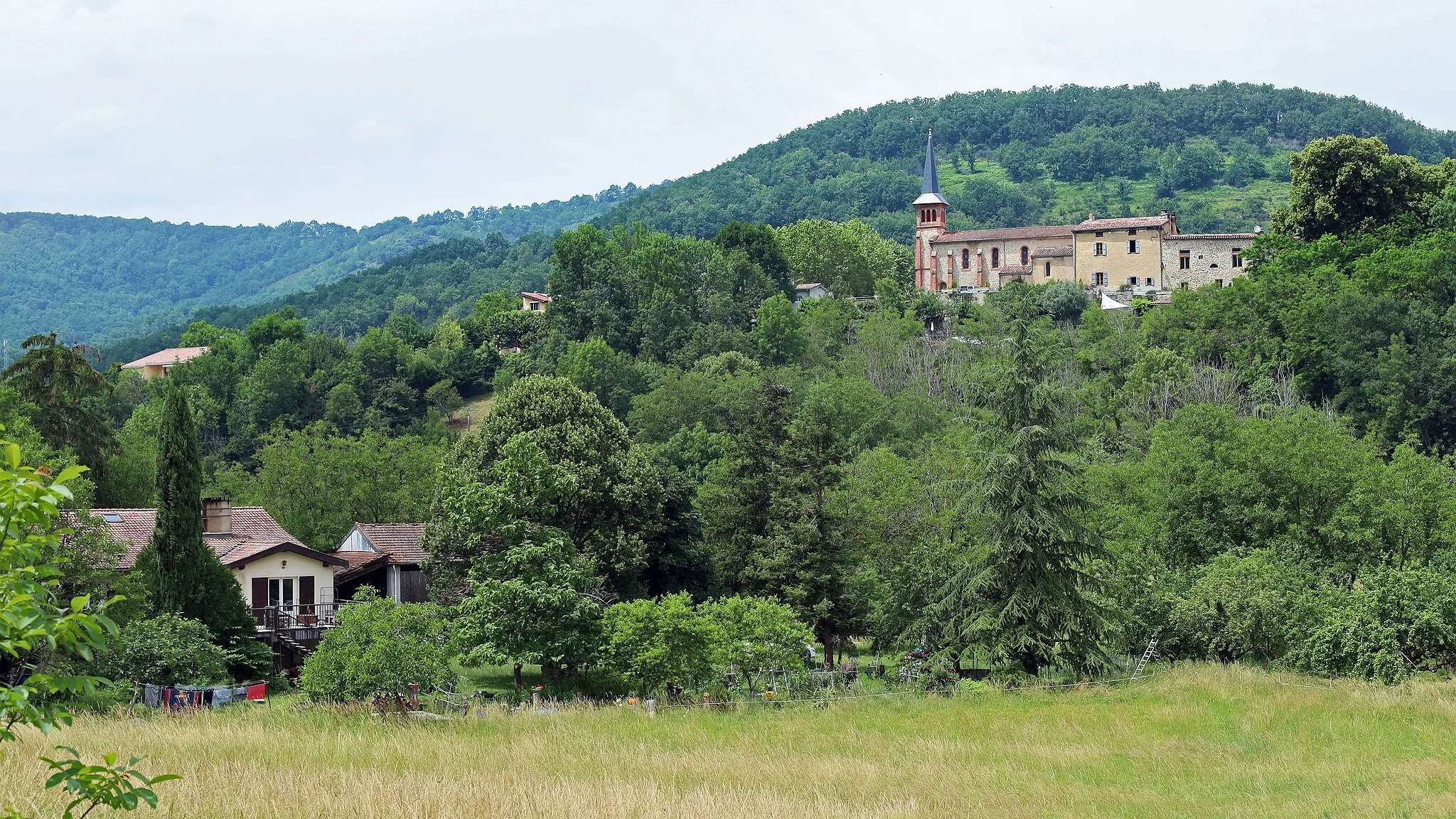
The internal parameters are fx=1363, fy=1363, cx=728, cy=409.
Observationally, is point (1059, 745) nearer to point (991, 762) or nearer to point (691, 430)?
point (991, 762)

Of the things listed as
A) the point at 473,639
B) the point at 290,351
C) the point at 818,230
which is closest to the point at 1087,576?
the point at 473,639

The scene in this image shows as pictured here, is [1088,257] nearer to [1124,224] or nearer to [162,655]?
[1124,224]

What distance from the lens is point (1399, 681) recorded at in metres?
29.3

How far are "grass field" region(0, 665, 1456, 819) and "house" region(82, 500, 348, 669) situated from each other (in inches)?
306

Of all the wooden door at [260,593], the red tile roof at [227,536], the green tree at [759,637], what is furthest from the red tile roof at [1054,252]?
the green tree at [759,637]

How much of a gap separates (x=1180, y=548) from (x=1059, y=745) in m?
19.9

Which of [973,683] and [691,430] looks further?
[691,430]

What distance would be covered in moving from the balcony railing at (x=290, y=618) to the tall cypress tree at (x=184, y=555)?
12.1ft

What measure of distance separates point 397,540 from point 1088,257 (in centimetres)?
6388

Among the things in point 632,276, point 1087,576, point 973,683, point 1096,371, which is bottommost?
point 973,683

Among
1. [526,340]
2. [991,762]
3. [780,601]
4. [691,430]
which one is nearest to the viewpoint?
[991,762]

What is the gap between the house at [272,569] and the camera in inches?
1442

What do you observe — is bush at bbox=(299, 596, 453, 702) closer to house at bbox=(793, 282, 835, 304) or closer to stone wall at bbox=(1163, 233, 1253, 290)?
house at bbox=(793, 282, 835, 304)

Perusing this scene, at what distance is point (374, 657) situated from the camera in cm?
2700
